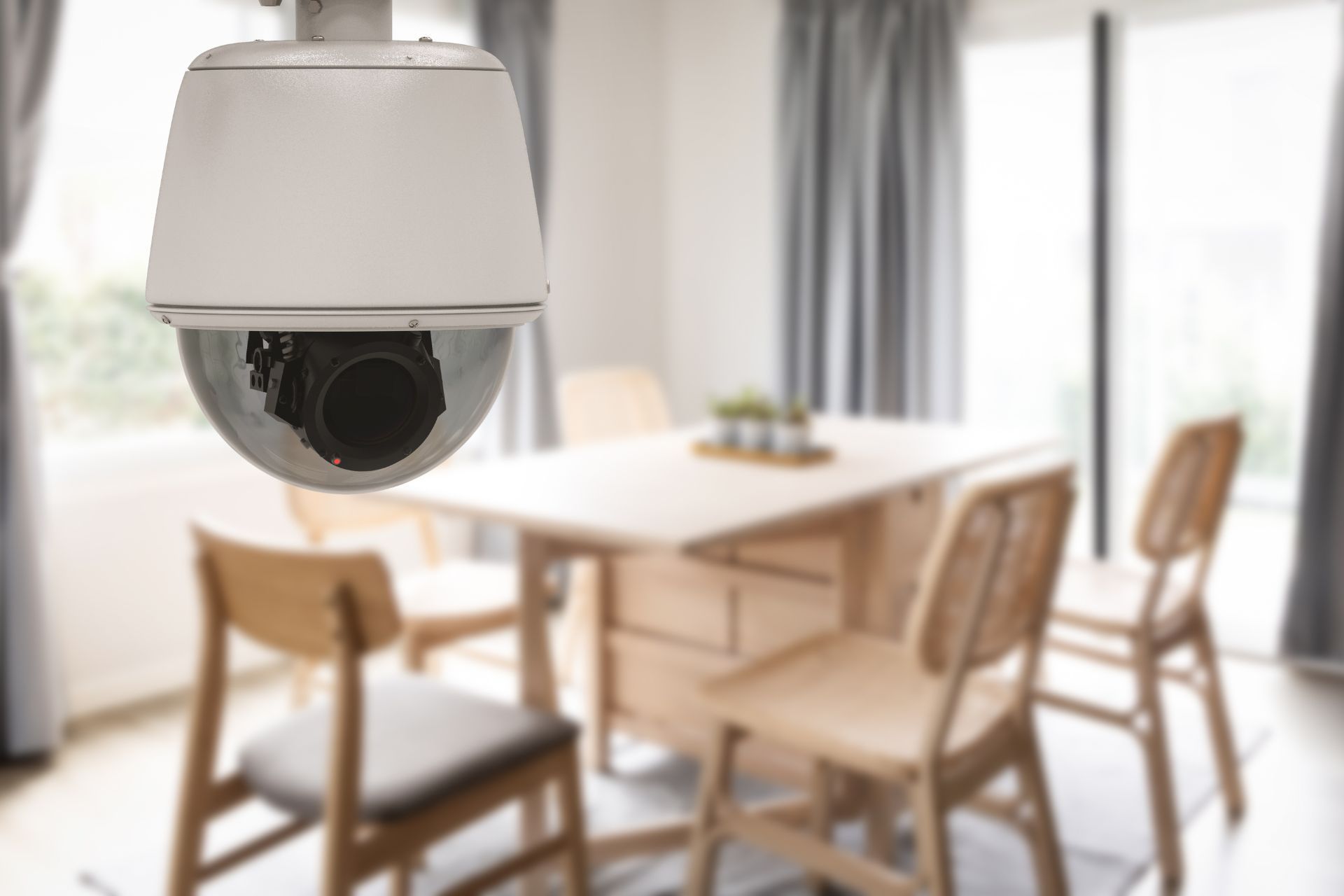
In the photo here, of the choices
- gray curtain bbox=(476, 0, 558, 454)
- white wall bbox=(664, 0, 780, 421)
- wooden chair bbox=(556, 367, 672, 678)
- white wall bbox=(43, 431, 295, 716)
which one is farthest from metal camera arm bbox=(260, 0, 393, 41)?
white wall bbox=(664, 0, 780, 421)

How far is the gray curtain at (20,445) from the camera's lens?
9.67 ft

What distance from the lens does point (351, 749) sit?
163 centimetres

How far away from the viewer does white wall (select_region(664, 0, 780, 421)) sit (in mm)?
4590

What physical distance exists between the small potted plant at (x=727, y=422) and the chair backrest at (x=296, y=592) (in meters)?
1.19

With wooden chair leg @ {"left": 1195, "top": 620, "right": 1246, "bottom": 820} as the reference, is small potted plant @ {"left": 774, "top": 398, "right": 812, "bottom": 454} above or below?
→ above

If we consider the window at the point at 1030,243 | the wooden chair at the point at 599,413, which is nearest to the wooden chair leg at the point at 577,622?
the wooden chair at the point at 599,413

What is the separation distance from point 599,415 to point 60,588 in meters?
1.48

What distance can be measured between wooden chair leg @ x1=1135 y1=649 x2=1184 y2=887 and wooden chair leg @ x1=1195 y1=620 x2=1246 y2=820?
24cm

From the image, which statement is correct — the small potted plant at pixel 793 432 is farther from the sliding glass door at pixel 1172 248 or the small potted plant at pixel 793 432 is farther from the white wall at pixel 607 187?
the white wall at pixel 607 187

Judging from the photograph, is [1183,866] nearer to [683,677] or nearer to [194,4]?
[683,677]

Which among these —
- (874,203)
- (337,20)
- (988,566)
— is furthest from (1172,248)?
(337,20)

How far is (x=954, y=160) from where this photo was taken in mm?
4043

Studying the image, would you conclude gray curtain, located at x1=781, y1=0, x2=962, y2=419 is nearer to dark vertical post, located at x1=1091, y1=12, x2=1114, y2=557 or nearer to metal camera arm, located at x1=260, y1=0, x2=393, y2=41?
dark vertical post, located at x1=1091, y1=12, x2=1114, y2=557

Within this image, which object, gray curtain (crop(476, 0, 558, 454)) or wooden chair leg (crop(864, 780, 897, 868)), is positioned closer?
wooden chair leg (crop(864, 780, 897, 868))
